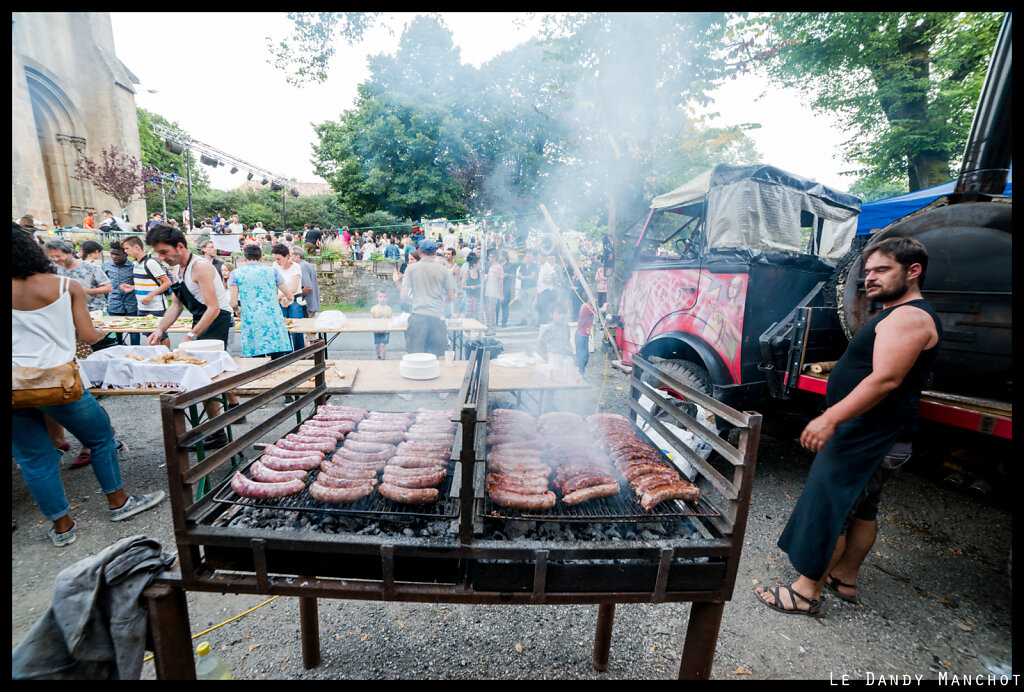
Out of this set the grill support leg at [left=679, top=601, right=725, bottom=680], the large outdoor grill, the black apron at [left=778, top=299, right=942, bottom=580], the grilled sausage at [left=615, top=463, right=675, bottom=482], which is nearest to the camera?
the large outdoor grill

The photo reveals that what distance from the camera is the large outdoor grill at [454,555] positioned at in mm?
1780

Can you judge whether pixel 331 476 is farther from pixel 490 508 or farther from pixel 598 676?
pixel 598 676

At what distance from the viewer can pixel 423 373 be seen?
4.52 metres

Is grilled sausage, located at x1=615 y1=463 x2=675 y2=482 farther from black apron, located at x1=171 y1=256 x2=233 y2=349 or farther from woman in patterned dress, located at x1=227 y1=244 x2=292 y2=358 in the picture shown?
woman in patterned dress, located at x1=227 y1=244 x2=292 y2=358

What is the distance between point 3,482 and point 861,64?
62.2 ft

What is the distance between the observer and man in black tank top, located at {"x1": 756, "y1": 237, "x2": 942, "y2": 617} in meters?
2.37

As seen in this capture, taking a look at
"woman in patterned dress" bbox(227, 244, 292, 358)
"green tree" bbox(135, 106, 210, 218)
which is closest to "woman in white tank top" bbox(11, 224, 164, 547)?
"woman in patterned dress" bbox(227, 244, 292, 358)

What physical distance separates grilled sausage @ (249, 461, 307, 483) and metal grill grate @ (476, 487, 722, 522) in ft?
3.56

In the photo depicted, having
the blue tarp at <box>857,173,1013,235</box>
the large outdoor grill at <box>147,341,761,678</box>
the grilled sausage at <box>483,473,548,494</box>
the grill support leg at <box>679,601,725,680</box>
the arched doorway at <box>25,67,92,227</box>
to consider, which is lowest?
the grill support leg at <box>679,601,725,680</box>

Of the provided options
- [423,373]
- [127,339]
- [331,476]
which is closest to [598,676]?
[331,476]

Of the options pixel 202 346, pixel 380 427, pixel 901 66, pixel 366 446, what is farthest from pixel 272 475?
pixel 901 66

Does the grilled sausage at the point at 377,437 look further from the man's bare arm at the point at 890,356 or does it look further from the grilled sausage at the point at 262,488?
the man's bare arm at the point at 890,356

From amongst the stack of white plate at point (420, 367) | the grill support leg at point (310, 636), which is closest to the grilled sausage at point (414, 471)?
the grill support leg at point (310, 636)

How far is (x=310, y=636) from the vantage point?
2508mm
